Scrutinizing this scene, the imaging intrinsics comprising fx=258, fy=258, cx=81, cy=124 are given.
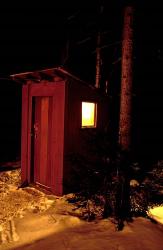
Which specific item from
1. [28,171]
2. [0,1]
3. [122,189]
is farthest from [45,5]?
[122,189]

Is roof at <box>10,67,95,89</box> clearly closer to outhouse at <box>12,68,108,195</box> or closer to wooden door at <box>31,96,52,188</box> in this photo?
outhouse at <box>12,68,108,195</box>

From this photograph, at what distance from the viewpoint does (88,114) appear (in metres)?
8.62

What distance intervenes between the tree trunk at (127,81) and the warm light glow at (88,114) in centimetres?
250

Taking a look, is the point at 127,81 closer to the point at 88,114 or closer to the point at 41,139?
the point at 88,114

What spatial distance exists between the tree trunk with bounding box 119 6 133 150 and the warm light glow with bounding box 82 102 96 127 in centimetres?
250

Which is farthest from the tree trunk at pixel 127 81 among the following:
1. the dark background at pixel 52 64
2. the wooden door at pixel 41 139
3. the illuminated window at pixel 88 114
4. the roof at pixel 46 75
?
the dark background at pixel 52 64

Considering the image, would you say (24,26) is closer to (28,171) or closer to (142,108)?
(142,108)

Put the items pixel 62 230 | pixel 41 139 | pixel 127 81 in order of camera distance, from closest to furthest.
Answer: pixel 62 230 < pixel 127 81 < pixel 41 139

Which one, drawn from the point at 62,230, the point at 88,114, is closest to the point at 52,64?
the point at 88,114

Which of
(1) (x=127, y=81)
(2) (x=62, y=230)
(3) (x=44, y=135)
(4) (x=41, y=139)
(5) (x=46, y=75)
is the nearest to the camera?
(2) (x=62, y=230)

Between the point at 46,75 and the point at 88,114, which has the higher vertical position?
the point at 46,75

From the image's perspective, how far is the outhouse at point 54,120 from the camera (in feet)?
24.5

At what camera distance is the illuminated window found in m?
8.39

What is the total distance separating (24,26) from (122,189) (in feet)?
47.6
